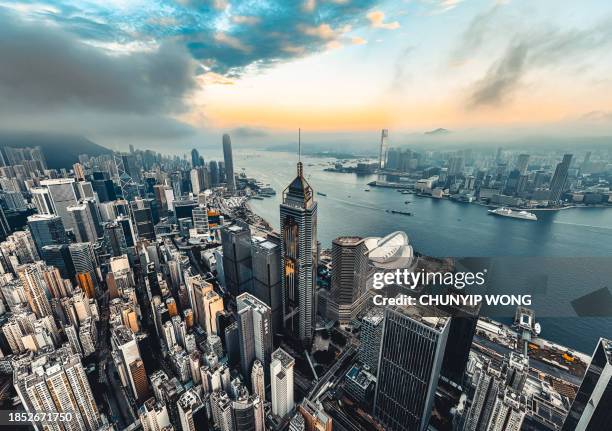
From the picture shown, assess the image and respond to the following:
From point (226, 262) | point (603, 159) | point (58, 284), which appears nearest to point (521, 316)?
point (226, 262)

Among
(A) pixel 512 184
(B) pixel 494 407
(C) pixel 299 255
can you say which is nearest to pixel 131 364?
(C) pixel 299 255

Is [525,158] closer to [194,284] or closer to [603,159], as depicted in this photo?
[603,159]

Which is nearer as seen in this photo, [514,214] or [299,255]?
[299,255]

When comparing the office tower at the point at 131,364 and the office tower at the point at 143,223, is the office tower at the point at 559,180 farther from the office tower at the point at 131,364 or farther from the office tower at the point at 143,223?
the office tower at the point at 143,223

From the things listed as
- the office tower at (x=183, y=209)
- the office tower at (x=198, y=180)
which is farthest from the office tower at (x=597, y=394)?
the office tower at (x=198, y=180)

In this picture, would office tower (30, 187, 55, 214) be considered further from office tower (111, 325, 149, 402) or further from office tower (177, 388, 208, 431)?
office tower (177, 388, 208, 431)

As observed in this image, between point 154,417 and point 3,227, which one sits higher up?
point 3,227

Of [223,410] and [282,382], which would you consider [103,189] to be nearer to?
[223,410]

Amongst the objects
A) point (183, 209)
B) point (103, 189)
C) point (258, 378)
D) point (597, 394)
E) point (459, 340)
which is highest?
point (103, 189)
